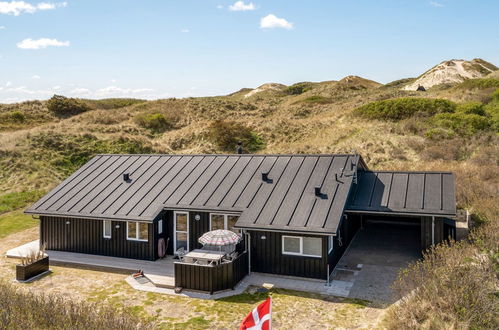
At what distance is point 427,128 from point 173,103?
38.5 m

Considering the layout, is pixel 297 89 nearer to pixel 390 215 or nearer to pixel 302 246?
pixel 390 215

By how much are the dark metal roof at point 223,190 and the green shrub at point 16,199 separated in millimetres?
7994

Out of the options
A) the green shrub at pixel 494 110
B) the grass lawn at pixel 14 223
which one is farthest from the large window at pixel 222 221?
the green shrub at pixel 494 110

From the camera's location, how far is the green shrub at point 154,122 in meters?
47.0

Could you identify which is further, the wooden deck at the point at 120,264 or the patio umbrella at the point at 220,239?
the wooden deck at the point at 120,264

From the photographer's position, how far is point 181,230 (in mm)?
15320

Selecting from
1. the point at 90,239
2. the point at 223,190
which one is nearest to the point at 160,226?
the point at 223,190

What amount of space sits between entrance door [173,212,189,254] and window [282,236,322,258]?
406cm

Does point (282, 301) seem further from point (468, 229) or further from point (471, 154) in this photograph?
point (471, 154)

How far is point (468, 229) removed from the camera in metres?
16.0

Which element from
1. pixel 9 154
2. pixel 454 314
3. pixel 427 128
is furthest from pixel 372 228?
pixel 9 154

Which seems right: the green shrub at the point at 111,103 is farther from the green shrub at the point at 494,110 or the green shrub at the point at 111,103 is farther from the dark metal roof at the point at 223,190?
the green shrub at the point at 494,110

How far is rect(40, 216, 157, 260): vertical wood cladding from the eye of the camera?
15.1 meters

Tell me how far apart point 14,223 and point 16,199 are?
15.5ft
